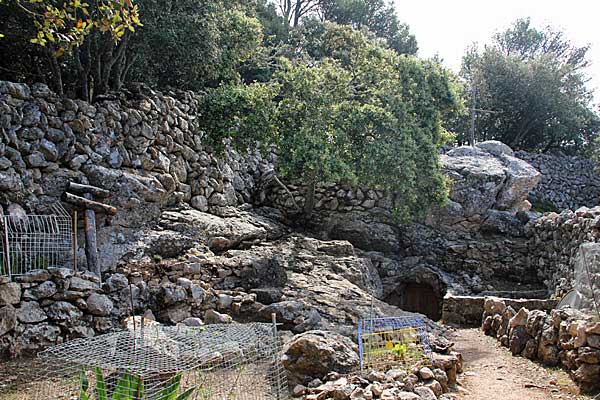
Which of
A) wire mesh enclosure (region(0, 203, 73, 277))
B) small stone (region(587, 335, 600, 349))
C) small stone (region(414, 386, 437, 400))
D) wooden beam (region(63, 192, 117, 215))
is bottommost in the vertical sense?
small stone (region(414, 386, 437, 400))

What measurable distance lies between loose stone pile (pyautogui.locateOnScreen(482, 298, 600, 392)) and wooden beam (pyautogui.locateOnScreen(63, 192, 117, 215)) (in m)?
7.05

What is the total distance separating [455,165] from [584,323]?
11.0 metres

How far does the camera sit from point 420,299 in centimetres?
1474

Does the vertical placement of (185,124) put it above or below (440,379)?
above

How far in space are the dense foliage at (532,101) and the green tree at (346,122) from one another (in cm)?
1129

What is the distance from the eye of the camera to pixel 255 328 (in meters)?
5.66

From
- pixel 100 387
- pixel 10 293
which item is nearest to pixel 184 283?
pixel 10 293

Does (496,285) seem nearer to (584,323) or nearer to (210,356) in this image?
(584,323)

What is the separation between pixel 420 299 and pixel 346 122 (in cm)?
576

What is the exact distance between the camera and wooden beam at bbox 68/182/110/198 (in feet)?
28.8

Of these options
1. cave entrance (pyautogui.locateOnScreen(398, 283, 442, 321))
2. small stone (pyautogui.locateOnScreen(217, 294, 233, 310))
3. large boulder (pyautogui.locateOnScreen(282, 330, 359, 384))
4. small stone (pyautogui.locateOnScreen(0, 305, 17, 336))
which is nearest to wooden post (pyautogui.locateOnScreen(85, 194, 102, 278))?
small stone (pyautogui.locateOnScreen(0, 305, 17, 336))

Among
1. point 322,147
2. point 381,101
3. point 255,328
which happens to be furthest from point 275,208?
point 255,328

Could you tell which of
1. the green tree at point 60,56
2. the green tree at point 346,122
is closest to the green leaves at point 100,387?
the green tree at point 60,56

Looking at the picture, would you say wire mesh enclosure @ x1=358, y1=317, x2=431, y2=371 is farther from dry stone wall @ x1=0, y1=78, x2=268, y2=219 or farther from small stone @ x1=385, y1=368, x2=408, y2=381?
dry stone wall @ x1=0, y1=78, x2=268, y2=219
